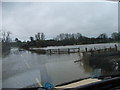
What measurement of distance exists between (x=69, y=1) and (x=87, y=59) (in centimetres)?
75

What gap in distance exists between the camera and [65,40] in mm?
1763

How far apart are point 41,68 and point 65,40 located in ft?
1.39

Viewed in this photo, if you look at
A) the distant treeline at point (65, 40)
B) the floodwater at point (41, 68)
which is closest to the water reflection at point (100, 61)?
the floodwater at point (41, 68)

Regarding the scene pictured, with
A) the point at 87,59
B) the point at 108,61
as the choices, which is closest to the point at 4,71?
the point at 87,59

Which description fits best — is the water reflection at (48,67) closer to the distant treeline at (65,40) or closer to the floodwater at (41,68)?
the floodwater at (41,68)

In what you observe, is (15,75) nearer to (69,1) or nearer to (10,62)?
(10,62)

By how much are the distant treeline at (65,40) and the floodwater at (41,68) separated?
76 mm

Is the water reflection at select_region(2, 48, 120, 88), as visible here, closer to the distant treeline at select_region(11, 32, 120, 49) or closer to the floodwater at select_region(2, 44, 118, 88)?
the floodwater at select_region(2, 44, 118, 88)

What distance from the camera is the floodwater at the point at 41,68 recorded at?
1.36 metres

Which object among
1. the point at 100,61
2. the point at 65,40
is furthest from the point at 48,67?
the point at 100,61

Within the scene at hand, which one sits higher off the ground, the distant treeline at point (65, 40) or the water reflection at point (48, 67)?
the distant treeline at point (65, 40)

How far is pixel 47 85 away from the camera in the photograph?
1.11 metres

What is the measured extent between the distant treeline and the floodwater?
76 millimetres

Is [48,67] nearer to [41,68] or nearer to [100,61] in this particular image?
[41,68]
